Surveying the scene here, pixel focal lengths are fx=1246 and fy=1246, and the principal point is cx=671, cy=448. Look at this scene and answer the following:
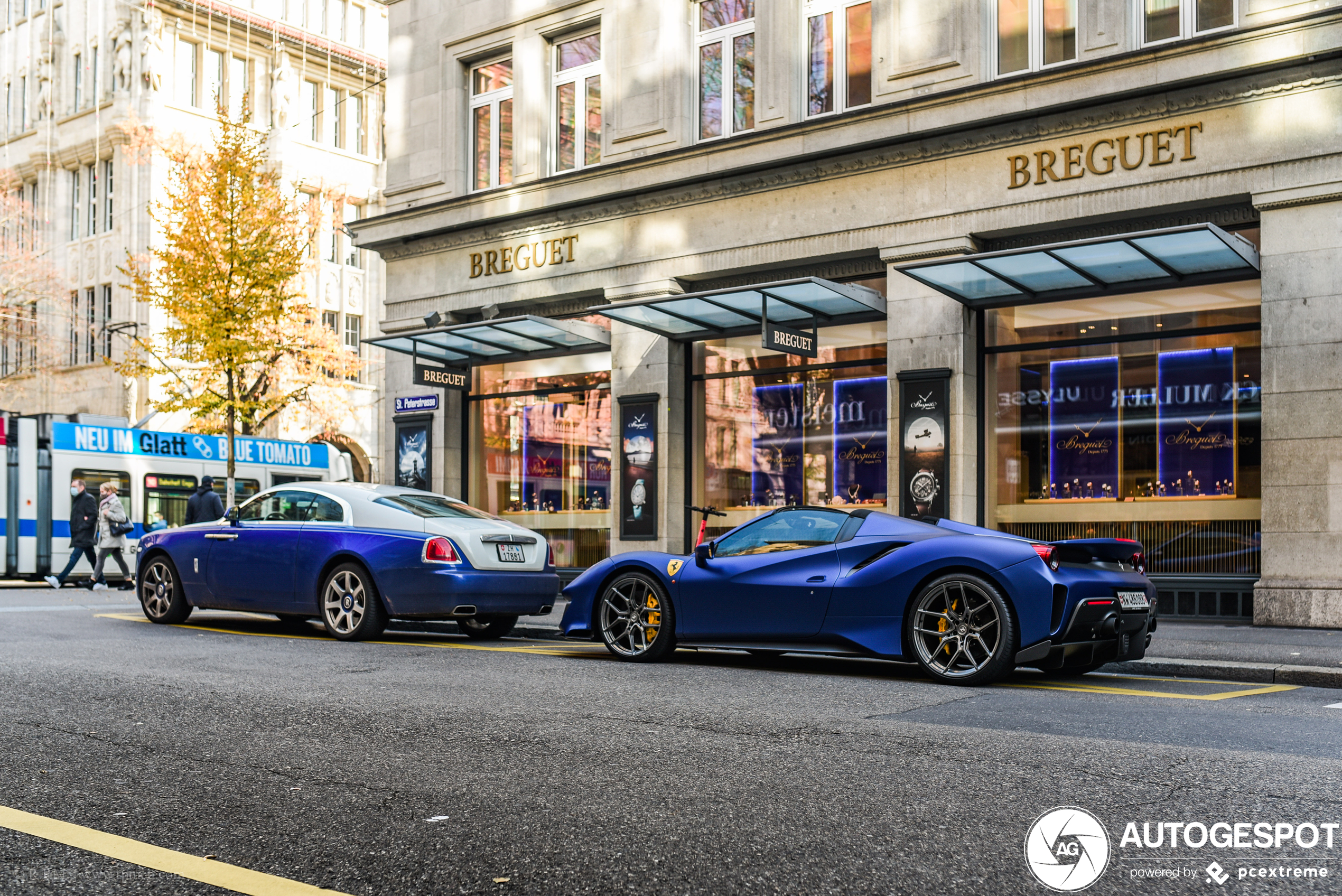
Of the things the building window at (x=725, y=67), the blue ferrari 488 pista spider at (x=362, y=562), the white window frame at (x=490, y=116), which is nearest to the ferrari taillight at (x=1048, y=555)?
the blue ferrari 488 pista spider at (x=362, y=562)

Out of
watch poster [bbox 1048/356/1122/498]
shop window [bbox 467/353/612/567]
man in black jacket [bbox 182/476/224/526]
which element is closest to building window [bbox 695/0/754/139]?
shop window [bbox 467/353/612/567]

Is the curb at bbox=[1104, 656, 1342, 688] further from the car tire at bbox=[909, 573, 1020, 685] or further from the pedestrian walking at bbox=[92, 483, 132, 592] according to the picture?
the pedestrian walking at bbox=[92, 483, 132, 592]

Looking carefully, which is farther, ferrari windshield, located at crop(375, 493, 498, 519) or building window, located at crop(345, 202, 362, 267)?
building window, located at crop(345, 202, 362, 267)

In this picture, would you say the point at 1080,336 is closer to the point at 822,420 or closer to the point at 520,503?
the point at 822,420

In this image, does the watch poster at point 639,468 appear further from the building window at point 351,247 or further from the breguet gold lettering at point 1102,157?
the building window at point 351,247

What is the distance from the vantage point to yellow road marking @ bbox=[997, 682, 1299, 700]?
773 cm

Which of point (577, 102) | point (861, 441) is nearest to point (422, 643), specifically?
point (861, 441)

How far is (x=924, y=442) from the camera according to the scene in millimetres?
15555

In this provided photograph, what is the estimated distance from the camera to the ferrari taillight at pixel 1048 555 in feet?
25.9

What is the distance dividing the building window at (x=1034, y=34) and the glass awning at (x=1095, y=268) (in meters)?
2.72

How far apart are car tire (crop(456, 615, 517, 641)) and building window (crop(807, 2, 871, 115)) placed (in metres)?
8.68

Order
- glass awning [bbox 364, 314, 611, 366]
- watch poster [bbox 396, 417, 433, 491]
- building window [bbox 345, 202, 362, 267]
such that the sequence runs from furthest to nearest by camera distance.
→ 1. building window [bbox 345, 202, 362, 267]
2. watch poster [bbox 396, 417, 433, 491]
3. glass awning [bbox 364, 314, 611, 366]

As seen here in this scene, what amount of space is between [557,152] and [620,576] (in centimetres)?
1194

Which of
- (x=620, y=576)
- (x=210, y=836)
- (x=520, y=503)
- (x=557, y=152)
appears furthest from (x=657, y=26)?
(x=210, y=836)
